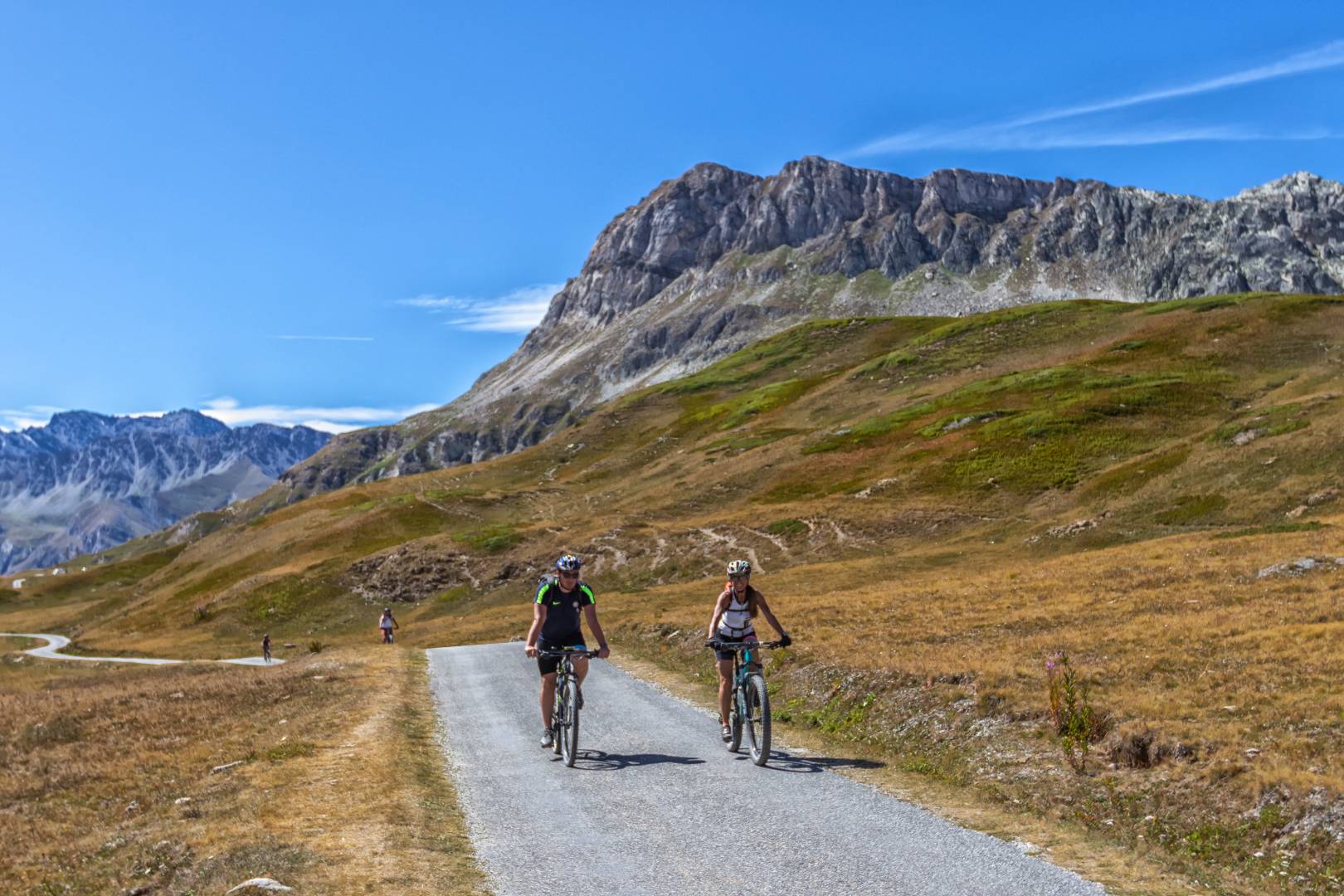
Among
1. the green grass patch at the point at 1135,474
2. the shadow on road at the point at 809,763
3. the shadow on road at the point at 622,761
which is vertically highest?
the green grass patch at the point at 1135,474

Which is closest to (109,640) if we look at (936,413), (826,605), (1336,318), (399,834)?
(826,605)

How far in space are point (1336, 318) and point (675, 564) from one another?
92.7 meters

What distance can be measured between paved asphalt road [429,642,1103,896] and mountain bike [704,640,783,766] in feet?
1.22

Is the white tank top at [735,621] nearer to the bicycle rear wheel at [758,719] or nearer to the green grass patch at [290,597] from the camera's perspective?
the bicycle rear wheel at [758,719]

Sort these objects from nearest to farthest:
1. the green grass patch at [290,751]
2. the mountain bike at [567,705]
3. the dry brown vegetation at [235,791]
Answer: the dry brown vegetation at [235,791] → the mountain bike at [567,705] → the green grass patch at [290,751]

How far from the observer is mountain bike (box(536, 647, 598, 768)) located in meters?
16.8

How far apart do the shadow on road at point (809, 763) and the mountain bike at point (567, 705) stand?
311 cm

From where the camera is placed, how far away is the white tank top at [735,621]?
16797 millimetres

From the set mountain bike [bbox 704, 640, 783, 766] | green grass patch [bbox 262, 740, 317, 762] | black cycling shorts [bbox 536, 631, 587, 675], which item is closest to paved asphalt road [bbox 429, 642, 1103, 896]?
mountain bike [bbox 704, 640, 783, 766]

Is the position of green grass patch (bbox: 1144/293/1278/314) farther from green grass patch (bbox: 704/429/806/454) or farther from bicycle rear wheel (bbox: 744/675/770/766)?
bicycle rear wheel (bbox: 744/675/770/766)

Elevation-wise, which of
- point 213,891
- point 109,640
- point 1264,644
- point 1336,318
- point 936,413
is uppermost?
point 1336,318

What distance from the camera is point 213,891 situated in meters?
10.7

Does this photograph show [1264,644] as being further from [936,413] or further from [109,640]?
[109,640]

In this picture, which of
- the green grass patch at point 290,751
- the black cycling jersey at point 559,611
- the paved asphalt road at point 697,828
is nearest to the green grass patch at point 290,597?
the green grass patch at point 290,751
